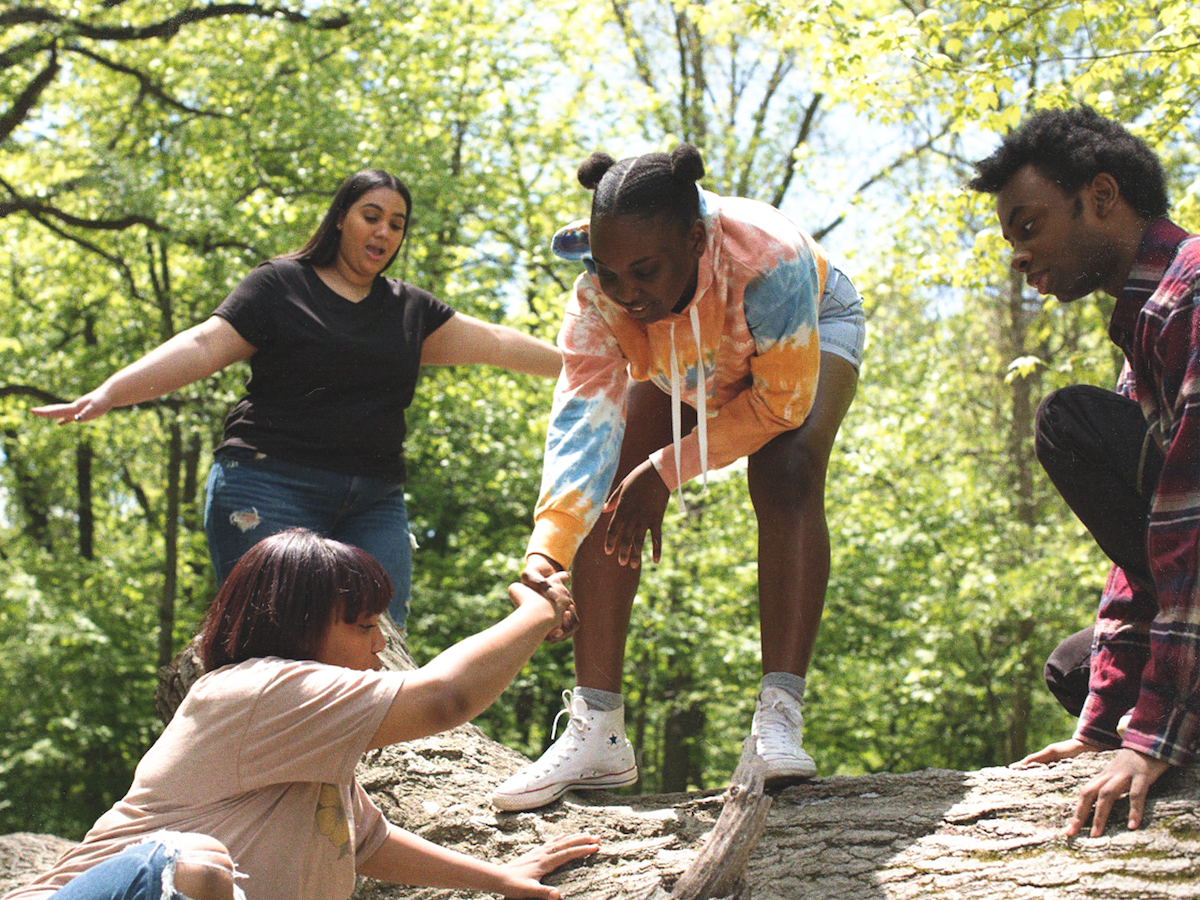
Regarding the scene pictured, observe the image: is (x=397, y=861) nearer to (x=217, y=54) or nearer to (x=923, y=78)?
(x=923, y=78)

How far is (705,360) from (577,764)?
42.4 inches

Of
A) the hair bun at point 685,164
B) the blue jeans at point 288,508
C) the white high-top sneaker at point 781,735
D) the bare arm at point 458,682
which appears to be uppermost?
the hair bun at point 685,164

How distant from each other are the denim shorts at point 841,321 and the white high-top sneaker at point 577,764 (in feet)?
3.57

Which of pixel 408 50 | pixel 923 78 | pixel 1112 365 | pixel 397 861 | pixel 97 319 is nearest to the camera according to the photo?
pixel 397 861

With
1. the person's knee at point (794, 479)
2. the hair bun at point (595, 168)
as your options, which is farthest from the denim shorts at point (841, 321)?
the hair bun at point (595, 168)

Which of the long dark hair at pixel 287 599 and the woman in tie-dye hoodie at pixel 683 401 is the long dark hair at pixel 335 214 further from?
the long dark hair at pixel 287 599

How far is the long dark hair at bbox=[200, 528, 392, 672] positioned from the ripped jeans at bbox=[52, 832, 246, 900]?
1.35 ft

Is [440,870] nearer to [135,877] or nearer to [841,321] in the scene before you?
[135,877]

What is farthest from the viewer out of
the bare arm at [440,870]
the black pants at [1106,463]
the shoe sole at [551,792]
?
the shoe sole at [551,792]

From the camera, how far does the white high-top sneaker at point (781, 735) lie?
2.46 meters

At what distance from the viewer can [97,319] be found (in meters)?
13.7

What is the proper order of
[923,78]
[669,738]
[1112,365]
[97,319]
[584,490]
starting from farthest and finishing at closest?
[97,319] < [669,738] < [1112,365] < [923,78] < [584,490]

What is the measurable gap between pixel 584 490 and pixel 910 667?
30.3ft

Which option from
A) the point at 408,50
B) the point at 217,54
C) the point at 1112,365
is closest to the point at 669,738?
the point at 1112,365
